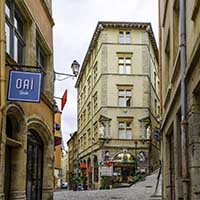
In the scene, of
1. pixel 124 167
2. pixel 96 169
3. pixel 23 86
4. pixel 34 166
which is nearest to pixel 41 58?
pixel 34 166

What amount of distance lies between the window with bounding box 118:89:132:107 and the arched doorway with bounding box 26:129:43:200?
29.9m

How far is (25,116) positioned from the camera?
41.9 ft

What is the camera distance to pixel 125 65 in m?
46.8

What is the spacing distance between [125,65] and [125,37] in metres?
2.70

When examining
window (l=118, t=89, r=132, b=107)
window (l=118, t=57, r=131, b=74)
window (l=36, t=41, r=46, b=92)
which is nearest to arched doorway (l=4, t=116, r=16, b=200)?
window (l=36, t=41, r=46, b=92)

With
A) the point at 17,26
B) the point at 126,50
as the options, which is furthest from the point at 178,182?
the point at 126,50

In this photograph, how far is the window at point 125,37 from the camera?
153ft

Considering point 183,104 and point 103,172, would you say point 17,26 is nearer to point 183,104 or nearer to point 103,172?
point 183,104

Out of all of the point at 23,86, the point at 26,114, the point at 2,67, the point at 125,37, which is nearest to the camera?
the point at 2,67

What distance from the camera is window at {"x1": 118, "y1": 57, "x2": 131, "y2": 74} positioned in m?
46.7

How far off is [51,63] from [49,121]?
2.15 m

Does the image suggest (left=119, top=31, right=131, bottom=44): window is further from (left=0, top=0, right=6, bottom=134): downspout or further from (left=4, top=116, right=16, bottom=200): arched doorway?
(left=0, top=0, right=6, bottom=134): downspout

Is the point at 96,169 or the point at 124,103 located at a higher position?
the point at 124,103

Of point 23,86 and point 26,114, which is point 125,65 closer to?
point 26,114
